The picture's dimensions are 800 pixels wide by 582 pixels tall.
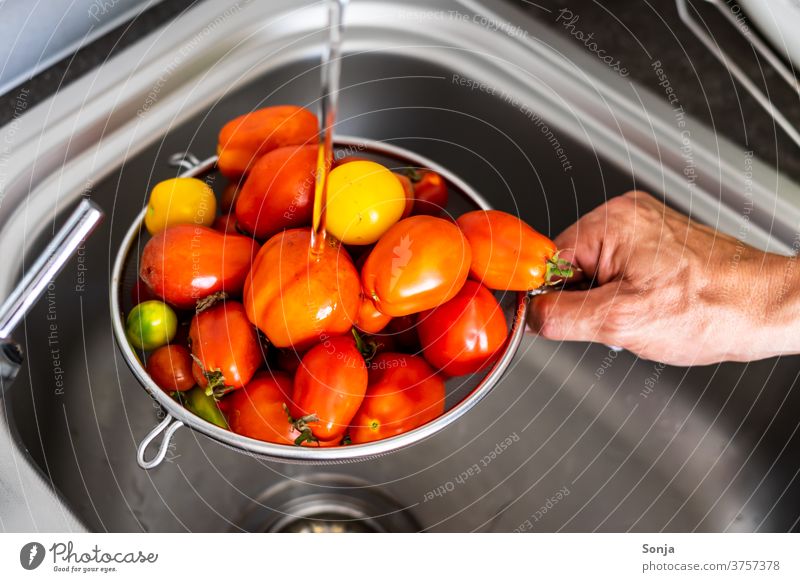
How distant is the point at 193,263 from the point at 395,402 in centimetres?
17

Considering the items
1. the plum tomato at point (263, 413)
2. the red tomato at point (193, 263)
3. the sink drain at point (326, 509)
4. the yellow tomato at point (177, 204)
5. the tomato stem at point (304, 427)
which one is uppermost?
the yellow tomato at point (177, 204)

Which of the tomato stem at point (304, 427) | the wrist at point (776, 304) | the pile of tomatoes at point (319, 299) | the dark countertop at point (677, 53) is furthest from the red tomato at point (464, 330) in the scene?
the dark countertop at point (677, 53)

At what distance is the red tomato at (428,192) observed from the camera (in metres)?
0.56

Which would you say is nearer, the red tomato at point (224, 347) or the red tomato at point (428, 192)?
the red tomato at point (224, 347)

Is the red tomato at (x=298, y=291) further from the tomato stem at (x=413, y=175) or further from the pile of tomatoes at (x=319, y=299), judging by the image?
the tomato stem at (x=413, y=175)

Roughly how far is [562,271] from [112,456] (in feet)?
1.32

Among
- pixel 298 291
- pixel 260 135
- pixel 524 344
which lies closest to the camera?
pixel 298 291

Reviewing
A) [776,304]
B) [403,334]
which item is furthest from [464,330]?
[776,304]

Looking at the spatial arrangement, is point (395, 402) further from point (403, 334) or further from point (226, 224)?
point (226, 224)

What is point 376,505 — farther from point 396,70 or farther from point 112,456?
point 396,70

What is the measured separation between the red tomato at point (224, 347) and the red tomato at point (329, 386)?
1.5 inches

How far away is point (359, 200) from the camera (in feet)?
1.58

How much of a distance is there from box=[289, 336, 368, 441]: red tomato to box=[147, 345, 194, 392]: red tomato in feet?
0.28

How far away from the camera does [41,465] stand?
51cm
